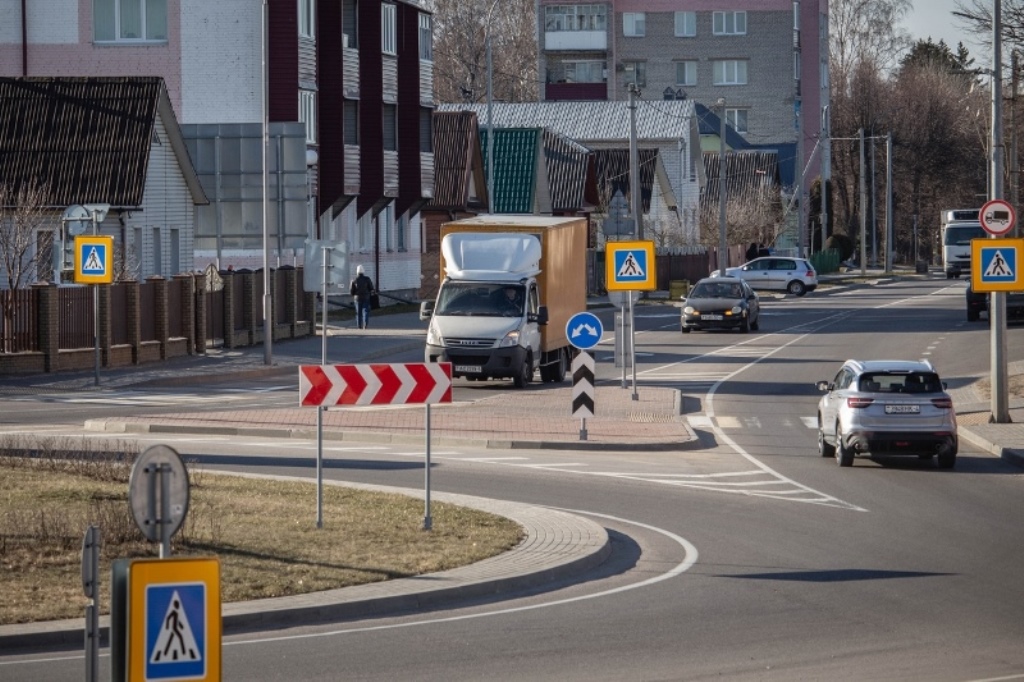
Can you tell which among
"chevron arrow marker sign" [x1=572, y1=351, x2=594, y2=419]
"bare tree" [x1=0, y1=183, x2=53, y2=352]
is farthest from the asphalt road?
"bare tree" [x1=0, y1=183, x2=53, y2=352]

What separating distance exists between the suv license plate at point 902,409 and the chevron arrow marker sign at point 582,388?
14.5 feet

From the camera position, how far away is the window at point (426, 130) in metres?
64.9

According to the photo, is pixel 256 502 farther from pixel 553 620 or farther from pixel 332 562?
pixel 553 620

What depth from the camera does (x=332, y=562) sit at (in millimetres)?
13961

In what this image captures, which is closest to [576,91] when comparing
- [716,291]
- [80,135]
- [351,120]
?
[351,120]

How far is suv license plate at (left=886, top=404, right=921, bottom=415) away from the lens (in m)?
21.9

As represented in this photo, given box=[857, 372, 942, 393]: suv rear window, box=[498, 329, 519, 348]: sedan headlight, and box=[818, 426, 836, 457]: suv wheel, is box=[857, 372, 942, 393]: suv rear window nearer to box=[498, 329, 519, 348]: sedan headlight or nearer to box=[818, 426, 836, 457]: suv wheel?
box=[818, 426, 836, 457]: suv wheel

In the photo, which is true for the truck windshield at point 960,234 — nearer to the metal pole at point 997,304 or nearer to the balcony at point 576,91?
the balcony at point 576,91

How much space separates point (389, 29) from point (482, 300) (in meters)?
31.1

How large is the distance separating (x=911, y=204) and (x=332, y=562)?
384 feet

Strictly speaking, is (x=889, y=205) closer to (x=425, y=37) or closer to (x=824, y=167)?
(x=824, y=167)

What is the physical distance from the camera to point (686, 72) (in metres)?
120

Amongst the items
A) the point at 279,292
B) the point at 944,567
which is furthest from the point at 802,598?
→ the point at 279,292

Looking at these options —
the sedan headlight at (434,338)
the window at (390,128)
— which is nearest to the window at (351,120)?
the window at (390,128)
